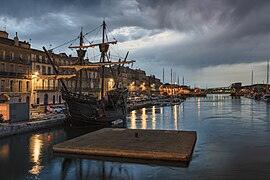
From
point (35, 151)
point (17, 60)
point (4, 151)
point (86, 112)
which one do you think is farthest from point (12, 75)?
point (35, 151)

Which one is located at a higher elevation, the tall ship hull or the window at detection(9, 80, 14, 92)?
the window at detection(9, 80, 14, 92)

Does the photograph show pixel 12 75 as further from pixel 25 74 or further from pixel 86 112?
pixel 86 112

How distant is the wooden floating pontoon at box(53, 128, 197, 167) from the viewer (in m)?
18.9

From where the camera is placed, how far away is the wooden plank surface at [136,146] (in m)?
18.9

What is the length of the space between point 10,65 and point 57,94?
58.8 ft

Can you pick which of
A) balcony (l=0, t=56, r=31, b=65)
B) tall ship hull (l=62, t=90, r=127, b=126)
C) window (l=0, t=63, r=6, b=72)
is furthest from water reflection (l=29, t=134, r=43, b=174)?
balcony (l=0, t=56, r=31, b=65)

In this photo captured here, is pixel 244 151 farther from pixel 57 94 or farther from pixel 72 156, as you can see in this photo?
pixel 57 94

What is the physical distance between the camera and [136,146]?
69.1ft

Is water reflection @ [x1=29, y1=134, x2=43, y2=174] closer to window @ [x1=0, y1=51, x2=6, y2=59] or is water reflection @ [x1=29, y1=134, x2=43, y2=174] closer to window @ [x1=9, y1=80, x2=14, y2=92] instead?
window @ [x1=9, y1=80, x2=14, y2=92]

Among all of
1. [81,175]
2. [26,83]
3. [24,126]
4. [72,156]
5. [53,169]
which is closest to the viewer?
[81,175]

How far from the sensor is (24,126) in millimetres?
32438

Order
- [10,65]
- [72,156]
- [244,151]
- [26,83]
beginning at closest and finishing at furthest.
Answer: [72,156] → [244,151] → [10,65] → [26,83]

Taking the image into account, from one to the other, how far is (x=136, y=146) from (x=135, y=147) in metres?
0.37

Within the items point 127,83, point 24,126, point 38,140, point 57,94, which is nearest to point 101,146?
point 38,140
